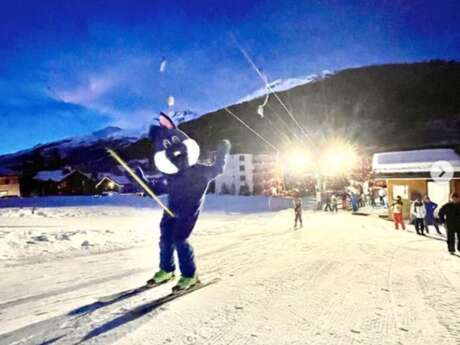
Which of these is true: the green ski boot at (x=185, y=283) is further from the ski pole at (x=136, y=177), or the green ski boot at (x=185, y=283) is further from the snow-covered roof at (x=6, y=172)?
the snow-covered roof at (x=6, y=172)

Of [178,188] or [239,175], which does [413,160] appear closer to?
[178,188]

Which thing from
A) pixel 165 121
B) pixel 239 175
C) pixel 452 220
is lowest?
pixel 452 220

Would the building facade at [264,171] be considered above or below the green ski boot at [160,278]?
above

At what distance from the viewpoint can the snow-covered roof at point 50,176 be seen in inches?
2549

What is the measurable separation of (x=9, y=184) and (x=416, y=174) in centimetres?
6554

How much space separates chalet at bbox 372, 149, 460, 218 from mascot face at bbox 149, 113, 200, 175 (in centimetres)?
1676

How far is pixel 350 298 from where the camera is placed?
4523mm

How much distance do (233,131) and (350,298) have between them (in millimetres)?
73354

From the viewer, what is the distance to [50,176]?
215ft

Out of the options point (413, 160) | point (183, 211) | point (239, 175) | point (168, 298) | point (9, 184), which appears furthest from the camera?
point (9, 184)

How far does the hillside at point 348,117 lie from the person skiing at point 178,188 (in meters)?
50.6

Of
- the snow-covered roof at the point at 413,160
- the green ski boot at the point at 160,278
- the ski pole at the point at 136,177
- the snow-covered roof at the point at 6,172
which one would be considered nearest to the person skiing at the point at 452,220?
the green ski boot at the point at 160,278

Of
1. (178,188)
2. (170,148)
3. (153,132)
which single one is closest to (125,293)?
(178,188)

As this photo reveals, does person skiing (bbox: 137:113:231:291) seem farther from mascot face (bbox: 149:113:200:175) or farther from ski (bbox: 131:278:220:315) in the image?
ski (bbox: 131:278:220:315)
